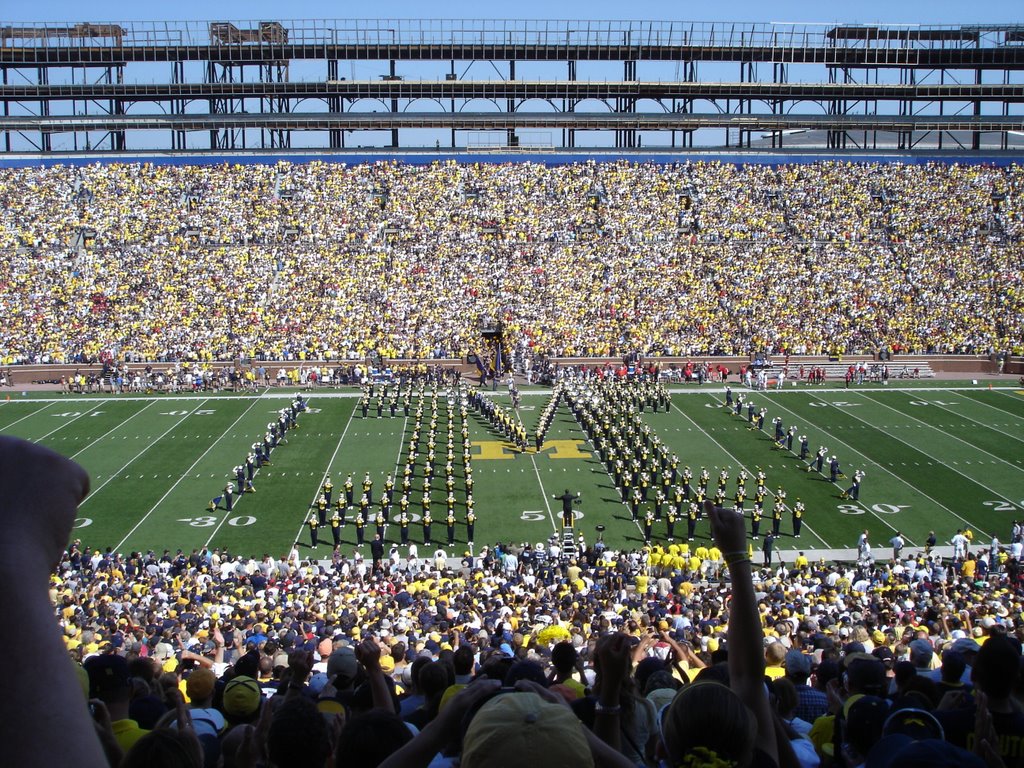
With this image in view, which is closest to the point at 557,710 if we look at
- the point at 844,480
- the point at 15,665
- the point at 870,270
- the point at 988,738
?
the point at 15,665

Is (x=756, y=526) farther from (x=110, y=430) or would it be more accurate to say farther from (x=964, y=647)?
(x=110, y=430)

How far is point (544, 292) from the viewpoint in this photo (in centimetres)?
4028

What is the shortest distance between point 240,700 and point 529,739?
9.83 ft

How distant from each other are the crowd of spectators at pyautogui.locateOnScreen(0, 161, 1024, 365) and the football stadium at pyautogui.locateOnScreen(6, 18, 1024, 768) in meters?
0.19

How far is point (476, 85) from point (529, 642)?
43.3 meters

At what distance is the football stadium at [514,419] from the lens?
354 cm

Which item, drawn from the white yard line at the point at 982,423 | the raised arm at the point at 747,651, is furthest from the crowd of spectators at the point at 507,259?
the raised arm at the point at 747,651

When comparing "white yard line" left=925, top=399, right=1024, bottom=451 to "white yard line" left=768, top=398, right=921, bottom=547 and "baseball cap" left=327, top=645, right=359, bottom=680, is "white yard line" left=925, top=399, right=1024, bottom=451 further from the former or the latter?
"baseball cap" left=327, top=645, right=359, bottom=680

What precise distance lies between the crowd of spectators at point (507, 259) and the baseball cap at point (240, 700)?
32.2m

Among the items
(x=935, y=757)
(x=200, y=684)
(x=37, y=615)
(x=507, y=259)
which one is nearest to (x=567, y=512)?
(x=200, y=684)

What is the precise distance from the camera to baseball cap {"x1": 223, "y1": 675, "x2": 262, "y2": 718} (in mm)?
4637

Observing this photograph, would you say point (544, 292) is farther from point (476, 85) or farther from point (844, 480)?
point (844, 480)

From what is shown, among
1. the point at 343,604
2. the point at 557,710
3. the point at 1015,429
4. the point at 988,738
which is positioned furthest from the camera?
the point at 1015,429

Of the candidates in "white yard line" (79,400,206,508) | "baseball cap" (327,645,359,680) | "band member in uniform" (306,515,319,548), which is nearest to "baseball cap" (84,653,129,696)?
"baseball cap" (327,645,359,680)
